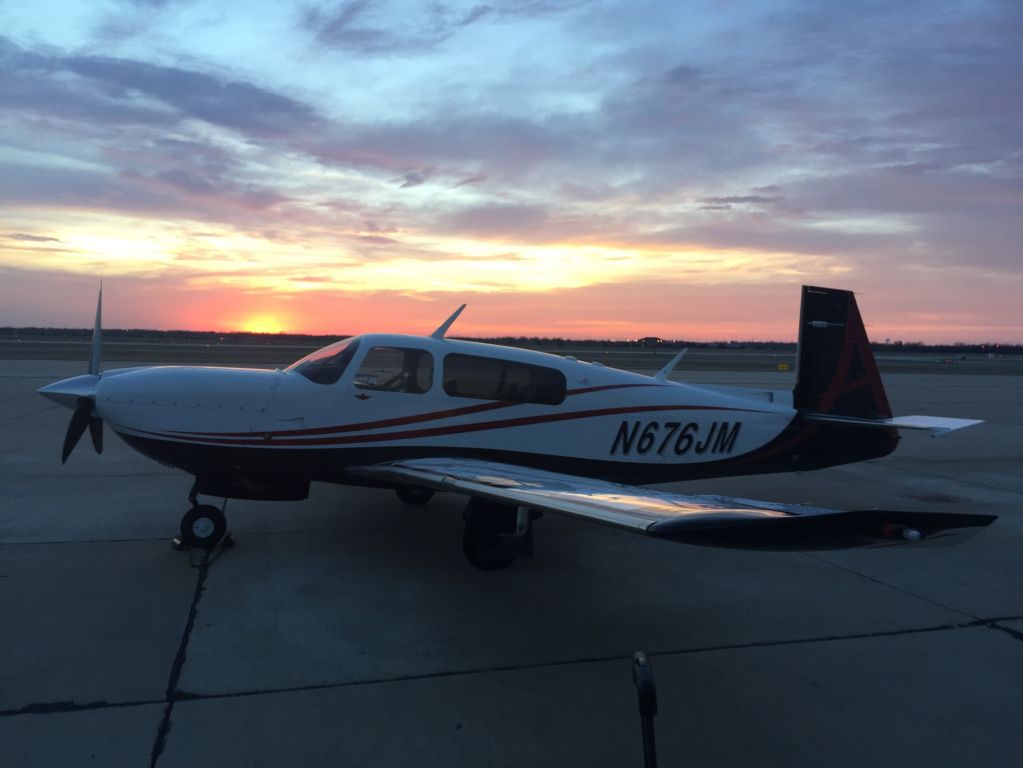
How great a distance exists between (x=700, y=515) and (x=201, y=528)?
193 inches

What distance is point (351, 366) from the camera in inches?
266

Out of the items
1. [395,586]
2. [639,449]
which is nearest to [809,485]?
[639,449]

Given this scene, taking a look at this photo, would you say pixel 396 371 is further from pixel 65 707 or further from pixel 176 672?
pixel 65 707

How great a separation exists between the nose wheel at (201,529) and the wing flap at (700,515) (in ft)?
5.67

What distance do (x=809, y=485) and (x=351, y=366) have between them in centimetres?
740

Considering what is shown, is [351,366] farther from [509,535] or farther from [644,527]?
[644,527]

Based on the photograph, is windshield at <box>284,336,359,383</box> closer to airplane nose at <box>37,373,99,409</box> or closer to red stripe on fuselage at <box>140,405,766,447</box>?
red stripe on fuselage at <box>140,405,766,447</box>

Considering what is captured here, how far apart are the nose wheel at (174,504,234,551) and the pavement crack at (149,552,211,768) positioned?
350 mm

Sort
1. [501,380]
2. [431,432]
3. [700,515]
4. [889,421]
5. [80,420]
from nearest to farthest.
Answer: [700,515] < [80,420] < [431,432] < [501,380] < [889,421]

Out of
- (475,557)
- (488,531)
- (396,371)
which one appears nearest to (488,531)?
(488,531)

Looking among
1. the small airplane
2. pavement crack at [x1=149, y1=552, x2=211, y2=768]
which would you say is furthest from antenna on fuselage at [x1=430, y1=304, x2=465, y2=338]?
pavement crack at [x1=149, y1=552, x2=211, y2=768]

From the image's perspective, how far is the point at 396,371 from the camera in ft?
22.4

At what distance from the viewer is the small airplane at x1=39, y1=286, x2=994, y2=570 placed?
6316 millimetres

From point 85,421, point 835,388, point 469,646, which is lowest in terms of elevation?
point 469,646
